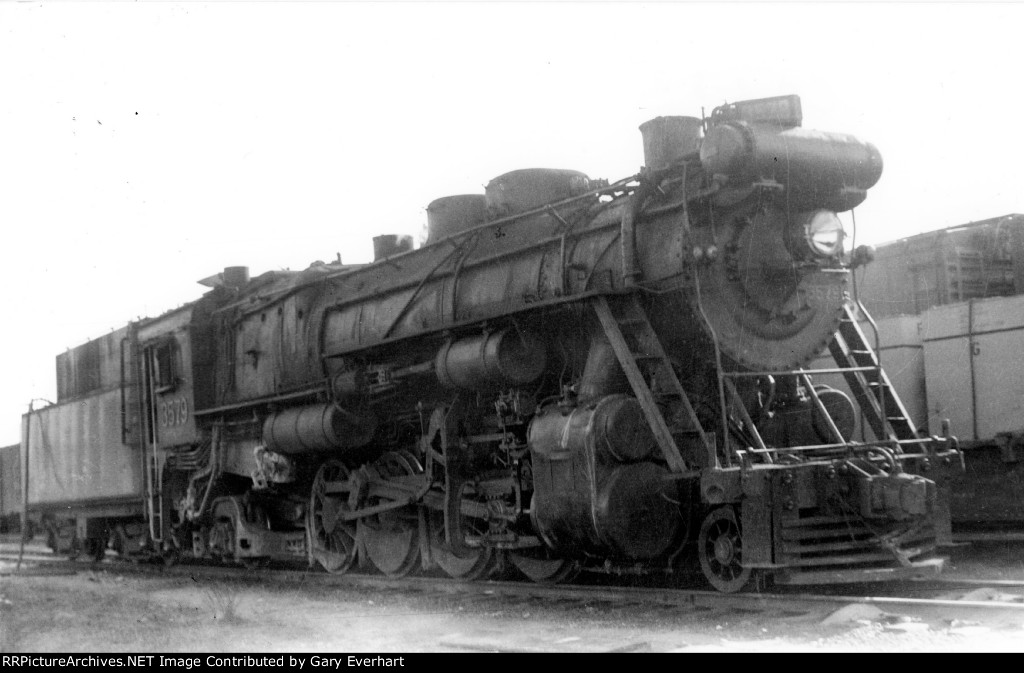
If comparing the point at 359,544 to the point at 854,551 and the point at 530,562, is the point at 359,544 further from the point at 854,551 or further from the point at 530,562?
the point at 854,551

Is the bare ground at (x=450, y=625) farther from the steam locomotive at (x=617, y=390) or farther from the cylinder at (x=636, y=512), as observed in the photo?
the steam locomotive at (x=617, y=390)

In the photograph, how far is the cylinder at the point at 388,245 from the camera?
1316 cm

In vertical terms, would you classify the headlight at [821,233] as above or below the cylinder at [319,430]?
above

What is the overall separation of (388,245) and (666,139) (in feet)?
15.8

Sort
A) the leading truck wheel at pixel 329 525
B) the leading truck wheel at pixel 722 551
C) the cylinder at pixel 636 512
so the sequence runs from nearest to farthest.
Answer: the leading truck wheel at pixel 722 551 → the cylinder at pixel 636 512 → the leading truck wheel at pixel 329 525

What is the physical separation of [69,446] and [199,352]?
17.1 ft

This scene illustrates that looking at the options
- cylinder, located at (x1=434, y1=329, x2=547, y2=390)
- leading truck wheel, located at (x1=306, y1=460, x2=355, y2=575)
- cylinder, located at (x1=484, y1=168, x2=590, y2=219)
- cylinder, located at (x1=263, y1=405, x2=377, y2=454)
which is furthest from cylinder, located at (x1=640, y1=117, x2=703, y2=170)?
leading truck wheel, located at (x1=306, y1=460, x2=355, y2=575)

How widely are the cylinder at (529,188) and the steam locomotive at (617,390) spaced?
0.07 feet

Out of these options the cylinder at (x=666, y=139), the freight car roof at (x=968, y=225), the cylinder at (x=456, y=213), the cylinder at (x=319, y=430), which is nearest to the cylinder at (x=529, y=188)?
the cylinder at (x=456, y=213)

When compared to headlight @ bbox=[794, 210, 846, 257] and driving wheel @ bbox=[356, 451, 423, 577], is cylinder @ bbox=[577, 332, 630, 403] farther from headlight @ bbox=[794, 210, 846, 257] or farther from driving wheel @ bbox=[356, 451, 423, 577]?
driving wheel @ bbox=[356, 451, 423, 577]

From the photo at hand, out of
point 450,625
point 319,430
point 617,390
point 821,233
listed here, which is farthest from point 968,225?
point 450,625

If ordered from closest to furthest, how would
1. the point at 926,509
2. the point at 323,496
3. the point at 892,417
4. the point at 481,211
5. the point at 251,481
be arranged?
the point at 926,509, the point at 892,417, the point at 481,211, the point at 323,496, the point at 251,481

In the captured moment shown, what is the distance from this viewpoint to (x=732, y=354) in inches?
334

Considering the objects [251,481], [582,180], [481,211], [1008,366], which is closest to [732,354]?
[582,180]
